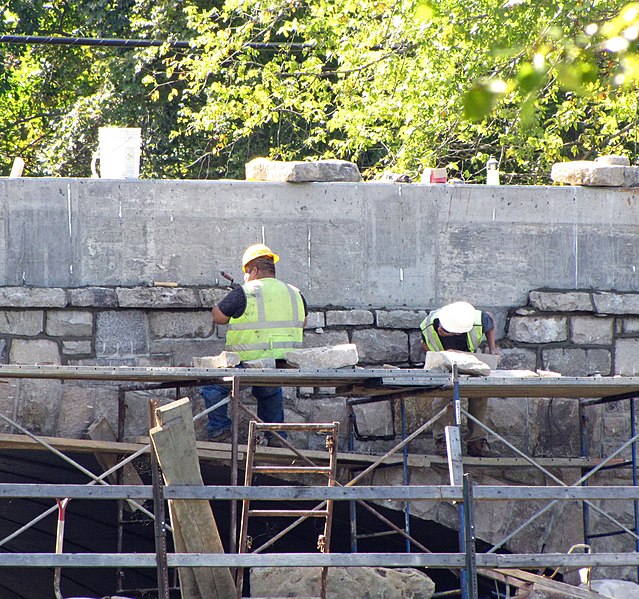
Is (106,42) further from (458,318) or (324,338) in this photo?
(458,318)

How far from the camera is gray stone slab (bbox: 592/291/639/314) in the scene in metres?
9.60

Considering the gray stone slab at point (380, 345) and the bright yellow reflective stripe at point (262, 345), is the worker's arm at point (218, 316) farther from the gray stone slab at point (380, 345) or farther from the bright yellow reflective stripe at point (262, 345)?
the gray stone slab at point (380, 345)

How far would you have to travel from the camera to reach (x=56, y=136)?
1744 centimetres

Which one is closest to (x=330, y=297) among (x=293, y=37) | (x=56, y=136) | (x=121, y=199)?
(x=121, y=199)

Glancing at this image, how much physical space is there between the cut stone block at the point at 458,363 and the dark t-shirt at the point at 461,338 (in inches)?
28.8

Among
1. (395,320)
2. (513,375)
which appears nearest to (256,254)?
(395,320)

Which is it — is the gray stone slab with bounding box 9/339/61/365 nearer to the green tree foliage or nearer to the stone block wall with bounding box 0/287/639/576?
the stone block wall with bounding box 0/287/639/576

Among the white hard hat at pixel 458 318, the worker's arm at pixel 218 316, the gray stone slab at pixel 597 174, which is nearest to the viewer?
the worker's arm at pixel 218 316

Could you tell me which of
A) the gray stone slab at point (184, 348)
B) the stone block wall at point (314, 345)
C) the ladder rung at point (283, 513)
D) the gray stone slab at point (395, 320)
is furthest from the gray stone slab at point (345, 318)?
the ladder rung at point (283, 513)

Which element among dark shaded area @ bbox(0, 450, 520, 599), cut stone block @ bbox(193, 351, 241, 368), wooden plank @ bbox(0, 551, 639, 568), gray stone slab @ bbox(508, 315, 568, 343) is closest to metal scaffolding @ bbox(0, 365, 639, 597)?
wooden plank @ bbox(0, 551, 639, 568)

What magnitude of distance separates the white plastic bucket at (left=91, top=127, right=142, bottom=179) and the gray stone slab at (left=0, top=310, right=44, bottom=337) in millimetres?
1095

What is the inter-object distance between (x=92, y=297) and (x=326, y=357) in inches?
77.7

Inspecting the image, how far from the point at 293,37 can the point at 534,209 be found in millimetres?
6305

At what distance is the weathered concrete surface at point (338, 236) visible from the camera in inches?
354
